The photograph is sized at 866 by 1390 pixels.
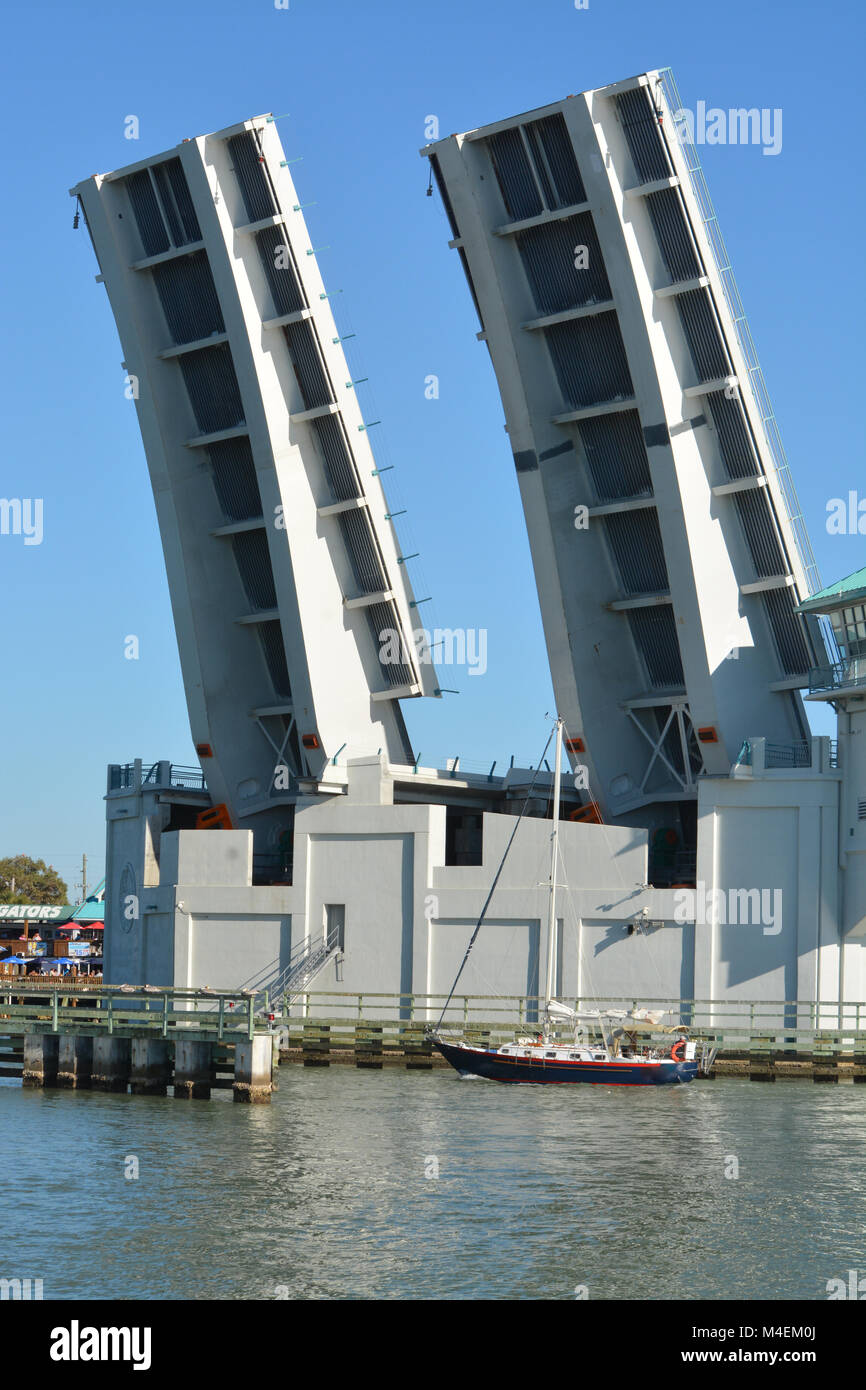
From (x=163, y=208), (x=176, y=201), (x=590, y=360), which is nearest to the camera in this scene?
(x=590, y=360)

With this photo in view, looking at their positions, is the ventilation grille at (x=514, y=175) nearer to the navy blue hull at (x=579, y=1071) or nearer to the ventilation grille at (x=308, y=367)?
the ventilation grille at (x=308, y=367)

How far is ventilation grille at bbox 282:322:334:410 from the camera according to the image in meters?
45.9

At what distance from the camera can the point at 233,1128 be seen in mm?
30250

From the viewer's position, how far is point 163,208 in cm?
4647

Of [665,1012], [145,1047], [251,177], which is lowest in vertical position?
[145,1047]

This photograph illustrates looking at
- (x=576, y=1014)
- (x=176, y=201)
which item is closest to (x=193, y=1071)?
(x=576, y=1014)

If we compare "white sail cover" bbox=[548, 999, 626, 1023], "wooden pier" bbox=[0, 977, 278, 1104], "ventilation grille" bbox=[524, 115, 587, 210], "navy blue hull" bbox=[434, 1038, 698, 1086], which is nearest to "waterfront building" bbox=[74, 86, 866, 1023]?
"ventilation grille" bbox=[524, 115, 587, 210]

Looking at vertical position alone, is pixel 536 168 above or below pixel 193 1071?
above

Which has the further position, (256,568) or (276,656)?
(276,656)

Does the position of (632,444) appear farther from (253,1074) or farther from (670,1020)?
(253,1074)

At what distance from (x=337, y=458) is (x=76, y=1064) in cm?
1739

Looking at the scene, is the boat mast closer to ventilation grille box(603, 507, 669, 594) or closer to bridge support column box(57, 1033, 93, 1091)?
ventilation grille box(603, 507, 669, 594)

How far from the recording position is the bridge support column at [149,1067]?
35.4 m
